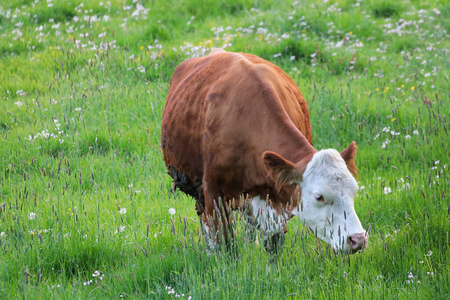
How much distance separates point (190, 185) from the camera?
17.0ft

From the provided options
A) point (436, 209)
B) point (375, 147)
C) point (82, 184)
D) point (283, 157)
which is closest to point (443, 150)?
point (375, 147)

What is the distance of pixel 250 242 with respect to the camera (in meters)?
3.97

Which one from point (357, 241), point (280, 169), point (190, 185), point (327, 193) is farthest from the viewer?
point (190, 185)

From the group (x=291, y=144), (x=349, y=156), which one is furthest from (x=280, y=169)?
(x=349, y=156)

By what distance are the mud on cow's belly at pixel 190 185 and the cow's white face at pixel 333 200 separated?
144 centimetres

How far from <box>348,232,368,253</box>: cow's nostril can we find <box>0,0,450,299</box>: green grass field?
5.0 inches

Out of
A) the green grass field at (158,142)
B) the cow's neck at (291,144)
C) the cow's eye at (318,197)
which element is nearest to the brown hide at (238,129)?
the cow's neck at (291,144)

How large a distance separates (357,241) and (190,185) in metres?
2.07

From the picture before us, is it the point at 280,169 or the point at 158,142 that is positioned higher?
the point at 280,169

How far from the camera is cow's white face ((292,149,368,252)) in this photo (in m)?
3.54

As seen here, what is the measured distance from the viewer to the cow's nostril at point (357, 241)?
137 inches

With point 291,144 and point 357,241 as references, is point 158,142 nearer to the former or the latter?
point 291,144

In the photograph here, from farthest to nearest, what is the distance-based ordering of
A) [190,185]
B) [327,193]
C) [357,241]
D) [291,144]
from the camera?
[190,185] → [291,144] → [327,193] → [357,241]

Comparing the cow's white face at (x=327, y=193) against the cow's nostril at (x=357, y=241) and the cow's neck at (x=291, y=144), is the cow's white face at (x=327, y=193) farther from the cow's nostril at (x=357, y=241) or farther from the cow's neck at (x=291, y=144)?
the cow's neck at (x=291, y=144)
